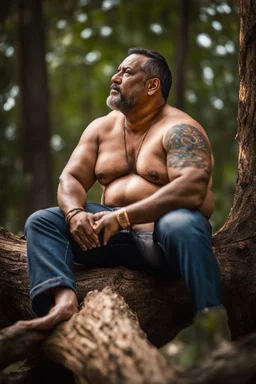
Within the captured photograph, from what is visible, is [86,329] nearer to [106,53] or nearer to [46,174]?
[46,174]

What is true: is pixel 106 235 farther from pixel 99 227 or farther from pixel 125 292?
pixel 125 292

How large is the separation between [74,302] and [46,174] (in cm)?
654

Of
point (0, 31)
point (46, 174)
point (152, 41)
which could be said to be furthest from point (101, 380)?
point (152, 41)

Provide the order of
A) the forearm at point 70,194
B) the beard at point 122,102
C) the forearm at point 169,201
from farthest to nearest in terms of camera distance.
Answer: the beard at point 122,102, the forearm at point 70,194, the forearm at point 169,201

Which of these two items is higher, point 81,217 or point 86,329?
point 81,217

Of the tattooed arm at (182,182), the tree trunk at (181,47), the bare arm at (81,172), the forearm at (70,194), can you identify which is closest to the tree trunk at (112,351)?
the tattooed arm at (182,182)

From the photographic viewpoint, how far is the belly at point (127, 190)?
3.95 metres

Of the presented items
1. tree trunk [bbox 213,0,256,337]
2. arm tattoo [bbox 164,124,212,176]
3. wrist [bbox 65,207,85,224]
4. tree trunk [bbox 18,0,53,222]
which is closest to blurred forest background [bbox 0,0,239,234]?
tree trunk [bbox 18,0,53,222]

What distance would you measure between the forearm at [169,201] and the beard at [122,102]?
0.85 m

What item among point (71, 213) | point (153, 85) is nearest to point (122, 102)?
point (153, 85)

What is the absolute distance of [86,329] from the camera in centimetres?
312

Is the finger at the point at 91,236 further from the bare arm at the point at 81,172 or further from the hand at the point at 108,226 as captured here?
the bare arm at the point at 81,172

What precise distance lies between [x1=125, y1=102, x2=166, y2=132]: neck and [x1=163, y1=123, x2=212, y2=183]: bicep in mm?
384

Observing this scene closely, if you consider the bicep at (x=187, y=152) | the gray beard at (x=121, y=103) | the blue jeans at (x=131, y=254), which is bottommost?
the blue jeans at (x=131, y=254)
